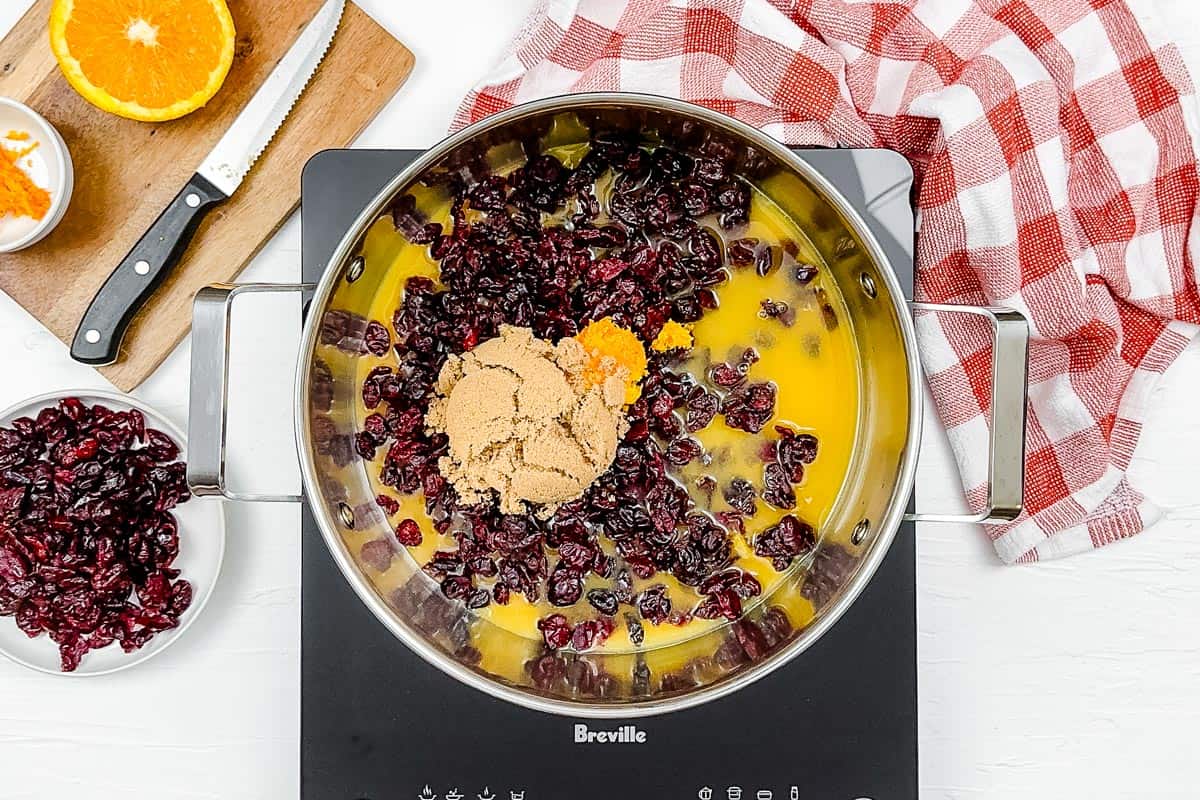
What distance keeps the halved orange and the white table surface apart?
0.18 metres

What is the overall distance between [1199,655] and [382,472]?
1.28m

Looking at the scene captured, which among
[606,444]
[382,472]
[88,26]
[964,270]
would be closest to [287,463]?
[382,472]

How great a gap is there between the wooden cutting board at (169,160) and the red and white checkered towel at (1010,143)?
20 centimetres

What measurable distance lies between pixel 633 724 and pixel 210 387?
727 mm

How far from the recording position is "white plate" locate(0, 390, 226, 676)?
1.48m

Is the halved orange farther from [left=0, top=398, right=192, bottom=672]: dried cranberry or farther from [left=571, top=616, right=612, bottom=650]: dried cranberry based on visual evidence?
[left=571, top=616, right=612, bottom=650]: dried cranberry

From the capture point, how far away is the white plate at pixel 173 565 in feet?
4.85

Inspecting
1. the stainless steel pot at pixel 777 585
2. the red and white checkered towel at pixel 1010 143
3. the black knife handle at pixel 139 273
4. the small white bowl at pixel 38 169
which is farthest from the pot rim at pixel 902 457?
the small white bowl at pixel 38 169

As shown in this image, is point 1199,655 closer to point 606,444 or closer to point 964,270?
point 964,270

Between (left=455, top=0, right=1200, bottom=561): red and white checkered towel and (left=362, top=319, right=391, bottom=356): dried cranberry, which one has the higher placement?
(left=455, top=0, right=1200, bottom=561): red and white checkered towel

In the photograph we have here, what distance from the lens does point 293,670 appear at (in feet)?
5.07

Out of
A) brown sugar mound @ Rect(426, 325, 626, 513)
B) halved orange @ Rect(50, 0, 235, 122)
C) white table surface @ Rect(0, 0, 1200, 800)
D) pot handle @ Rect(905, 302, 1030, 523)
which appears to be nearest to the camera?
pot handle @ Rect(905, 302, 1030, 523)

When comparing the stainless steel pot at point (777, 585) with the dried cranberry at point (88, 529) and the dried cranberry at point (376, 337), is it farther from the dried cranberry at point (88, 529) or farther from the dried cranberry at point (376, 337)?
the dried cranberry at point (88, 529)

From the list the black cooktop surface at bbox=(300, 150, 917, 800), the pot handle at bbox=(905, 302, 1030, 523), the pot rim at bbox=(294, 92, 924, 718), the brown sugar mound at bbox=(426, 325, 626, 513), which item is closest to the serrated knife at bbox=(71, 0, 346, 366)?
the black cooktop surface at bbox=(300, 150, 917, 800)
